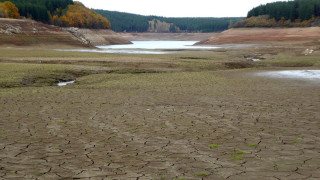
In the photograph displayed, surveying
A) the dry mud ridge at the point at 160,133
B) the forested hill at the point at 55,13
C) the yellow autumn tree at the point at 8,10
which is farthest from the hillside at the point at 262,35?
the dry mud ridge at the point at 160,133

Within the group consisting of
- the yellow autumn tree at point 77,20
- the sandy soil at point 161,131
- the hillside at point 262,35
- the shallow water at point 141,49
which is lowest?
the shallow water at point 141,49

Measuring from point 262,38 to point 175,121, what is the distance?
69533 mm

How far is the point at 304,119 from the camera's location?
11234 millimetres

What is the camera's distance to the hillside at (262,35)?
7169 centimetres

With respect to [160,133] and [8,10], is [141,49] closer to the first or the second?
[8,10]

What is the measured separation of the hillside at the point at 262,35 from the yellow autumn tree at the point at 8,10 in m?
45.5

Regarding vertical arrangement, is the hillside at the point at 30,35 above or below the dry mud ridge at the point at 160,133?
above

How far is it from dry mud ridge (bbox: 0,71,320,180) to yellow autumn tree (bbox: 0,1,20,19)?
76971 millimetres

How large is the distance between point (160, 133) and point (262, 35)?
249ft

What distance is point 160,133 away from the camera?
9641 millimetres

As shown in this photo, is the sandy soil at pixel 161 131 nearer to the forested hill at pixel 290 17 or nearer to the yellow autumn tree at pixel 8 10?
the yellow autumn tree at pixel 8 10

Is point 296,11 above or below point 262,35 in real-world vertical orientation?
above

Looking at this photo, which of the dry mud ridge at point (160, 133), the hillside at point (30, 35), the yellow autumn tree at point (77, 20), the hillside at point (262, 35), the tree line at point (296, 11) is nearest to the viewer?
the dry mud ridge at point (160, 133)

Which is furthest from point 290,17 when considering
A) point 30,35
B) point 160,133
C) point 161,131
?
point 160,133
